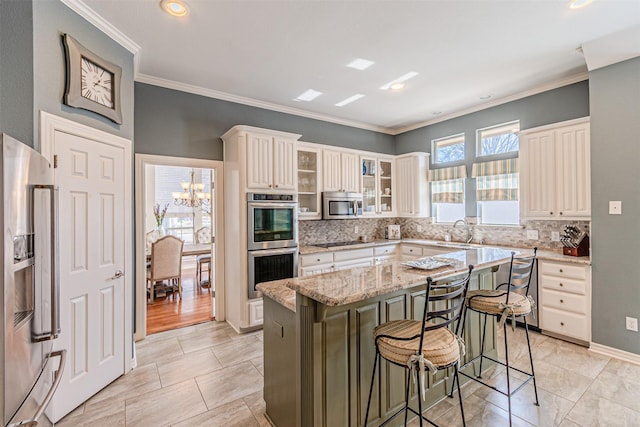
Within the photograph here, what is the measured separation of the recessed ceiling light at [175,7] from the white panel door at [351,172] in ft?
9.65

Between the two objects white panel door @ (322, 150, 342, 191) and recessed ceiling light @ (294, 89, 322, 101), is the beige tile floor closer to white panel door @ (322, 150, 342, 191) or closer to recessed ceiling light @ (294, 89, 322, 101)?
white panel door @ (322, 150, 342, 191)

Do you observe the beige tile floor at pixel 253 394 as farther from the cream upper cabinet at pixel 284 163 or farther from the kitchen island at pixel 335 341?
the cream upper cabinet at pixel 284 163

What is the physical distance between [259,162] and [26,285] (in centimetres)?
260

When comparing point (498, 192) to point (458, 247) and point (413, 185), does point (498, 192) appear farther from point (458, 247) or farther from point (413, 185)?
point (413, 185)

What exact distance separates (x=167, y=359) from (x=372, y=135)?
4.77 m

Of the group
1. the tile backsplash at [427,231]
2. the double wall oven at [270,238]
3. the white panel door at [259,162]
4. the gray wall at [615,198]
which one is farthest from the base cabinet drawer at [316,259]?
the gray wall at [615,198]

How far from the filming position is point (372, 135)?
561 cm

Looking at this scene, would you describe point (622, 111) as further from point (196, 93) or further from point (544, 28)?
point (196, 93)

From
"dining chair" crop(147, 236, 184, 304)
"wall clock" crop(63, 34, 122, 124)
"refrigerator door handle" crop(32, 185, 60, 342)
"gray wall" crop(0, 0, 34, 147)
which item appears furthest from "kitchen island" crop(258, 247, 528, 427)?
"dining chair" crop(147, 236, 184, 304)

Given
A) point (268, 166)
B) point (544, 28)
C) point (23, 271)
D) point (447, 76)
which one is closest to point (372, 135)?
point (447, 76)

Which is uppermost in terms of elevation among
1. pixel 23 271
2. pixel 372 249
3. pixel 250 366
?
pixel 23 271

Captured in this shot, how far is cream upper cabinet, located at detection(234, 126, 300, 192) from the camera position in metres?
3.53

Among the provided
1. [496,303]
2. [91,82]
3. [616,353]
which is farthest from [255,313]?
[616,353]

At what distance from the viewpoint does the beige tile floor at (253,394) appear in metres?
2.07
